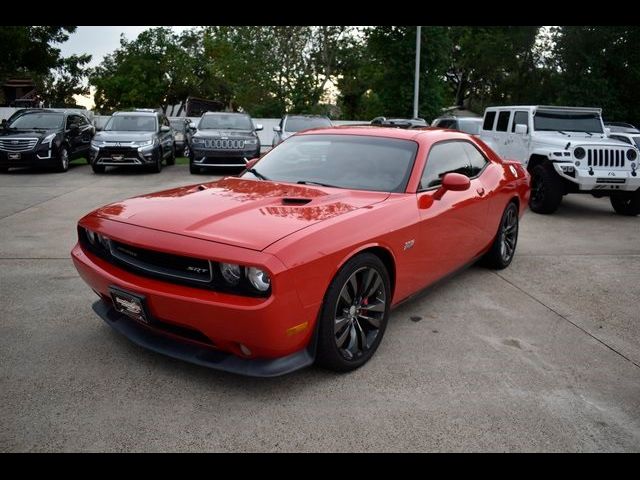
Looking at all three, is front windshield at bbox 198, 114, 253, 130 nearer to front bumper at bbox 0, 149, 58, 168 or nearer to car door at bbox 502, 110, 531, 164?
front bumper at bbox 0, 149, 58, 168

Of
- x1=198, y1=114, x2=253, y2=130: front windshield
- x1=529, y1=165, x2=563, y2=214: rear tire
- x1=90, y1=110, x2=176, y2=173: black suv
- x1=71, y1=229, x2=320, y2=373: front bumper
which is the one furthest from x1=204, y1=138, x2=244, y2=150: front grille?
x1=71, y1=229, x2=320, y2=373: front bumper

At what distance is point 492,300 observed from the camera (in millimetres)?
4629

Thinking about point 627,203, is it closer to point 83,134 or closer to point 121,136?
point 121,136

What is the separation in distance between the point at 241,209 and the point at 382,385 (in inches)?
53.3

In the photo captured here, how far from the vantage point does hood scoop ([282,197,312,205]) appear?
341cm

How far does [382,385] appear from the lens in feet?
10.2

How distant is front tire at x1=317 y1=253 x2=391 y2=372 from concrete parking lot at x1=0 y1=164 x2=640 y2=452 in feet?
0.43

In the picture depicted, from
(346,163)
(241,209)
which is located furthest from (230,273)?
(346,163)

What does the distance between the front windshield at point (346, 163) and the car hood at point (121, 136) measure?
10167 millimetres

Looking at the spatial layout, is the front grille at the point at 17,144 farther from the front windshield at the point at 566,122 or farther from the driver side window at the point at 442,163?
the driver side window at the point at 442,163

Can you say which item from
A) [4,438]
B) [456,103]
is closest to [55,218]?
[4,438]

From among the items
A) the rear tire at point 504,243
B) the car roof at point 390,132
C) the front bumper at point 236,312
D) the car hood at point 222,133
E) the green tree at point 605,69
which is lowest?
the rear tire at point 504,243

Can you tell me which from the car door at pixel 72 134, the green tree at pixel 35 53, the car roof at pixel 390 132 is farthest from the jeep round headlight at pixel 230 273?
the green tree at pixel 35 53

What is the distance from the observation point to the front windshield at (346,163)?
12.8 feet
